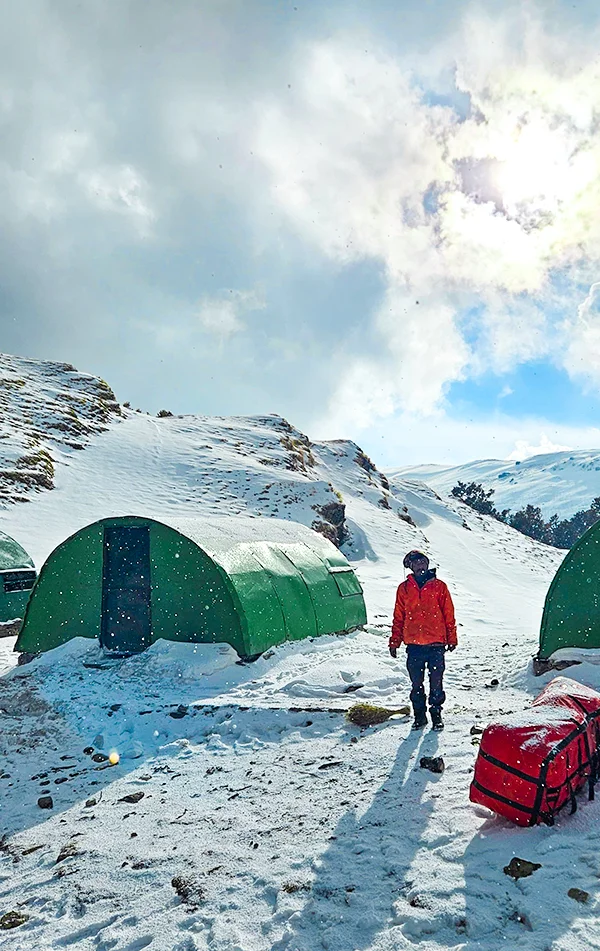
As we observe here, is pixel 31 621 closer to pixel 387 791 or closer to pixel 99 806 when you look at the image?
pixel 99 806

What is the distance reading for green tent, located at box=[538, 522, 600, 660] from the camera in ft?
30.2

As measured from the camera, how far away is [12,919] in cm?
405

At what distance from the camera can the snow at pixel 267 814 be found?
3631 mm

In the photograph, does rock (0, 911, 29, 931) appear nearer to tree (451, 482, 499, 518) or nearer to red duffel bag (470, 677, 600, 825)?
red duffel bag (470, 677, 600, 825)

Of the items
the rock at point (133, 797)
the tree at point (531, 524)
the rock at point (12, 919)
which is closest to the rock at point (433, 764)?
the rock at point (133, 797)

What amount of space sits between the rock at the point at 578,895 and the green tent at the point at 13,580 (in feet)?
55.2

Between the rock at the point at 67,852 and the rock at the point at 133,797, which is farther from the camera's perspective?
the rock at the point at 133,797

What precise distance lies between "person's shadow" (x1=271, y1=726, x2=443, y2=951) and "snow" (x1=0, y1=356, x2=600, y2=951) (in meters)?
0.02

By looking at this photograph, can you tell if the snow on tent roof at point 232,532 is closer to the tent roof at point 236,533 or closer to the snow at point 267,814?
Result: the tent roof at point 236,533

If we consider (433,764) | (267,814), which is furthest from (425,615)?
(267,814)

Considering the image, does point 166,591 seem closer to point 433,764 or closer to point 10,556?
point 433,764

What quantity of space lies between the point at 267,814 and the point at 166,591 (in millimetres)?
6366

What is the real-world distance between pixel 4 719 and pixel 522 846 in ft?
25.0

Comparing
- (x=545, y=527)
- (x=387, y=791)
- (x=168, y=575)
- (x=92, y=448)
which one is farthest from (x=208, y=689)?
(x=545, y=527)
